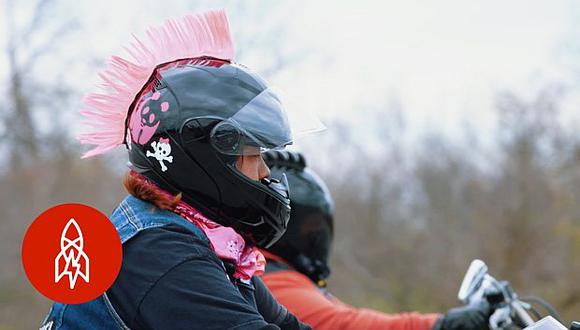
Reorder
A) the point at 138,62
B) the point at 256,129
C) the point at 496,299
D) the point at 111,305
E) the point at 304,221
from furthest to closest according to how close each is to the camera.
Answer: the point at 304,221 → the point at 496,299 → the point at 138,62 → the point at 256,129 → the point at 111,305

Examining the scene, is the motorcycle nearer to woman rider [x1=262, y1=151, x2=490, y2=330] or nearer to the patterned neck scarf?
woman rider [x1=262, y1=151, x2=490, y2=330]

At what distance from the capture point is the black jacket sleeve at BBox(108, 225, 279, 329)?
70.6 inches

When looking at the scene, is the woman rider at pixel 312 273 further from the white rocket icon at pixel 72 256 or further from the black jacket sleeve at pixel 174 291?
the white rocket icon at pixel 72 256

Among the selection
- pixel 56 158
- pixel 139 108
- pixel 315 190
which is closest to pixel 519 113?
pixel 56 158

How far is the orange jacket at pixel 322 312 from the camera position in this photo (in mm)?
3303

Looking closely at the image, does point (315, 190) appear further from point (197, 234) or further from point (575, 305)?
point (575, 305)

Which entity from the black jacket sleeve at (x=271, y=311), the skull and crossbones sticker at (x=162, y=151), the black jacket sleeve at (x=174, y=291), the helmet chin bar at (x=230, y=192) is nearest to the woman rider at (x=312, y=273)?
the black jacket sleeve at (x=271, y=311)

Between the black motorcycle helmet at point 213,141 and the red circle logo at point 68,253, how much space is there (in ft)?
1.33

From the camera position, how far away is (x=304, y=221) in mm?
3645

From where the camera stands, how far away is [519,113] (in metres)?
15.5

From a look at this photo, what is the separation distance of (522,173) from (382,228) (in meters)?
5.46

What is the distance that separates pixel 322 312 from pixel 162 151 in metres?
1.41

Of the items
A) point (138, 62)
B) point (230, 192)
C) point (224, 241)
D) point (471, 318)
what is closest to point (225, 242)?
point (224, 241)

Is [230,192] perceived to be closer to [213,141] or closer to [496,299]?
[213,141]
